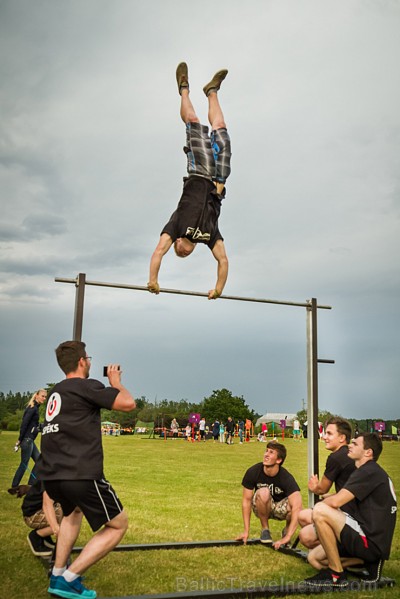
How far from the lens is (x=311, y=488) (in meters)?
5.12

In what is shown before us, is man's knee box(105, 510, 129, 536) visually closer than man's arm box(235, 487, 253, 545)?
Yes

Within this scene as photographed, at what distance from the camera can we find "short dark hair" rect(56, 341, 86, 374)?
399 cm

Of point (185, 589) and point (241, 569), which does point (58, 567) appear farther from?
point (241, 569)

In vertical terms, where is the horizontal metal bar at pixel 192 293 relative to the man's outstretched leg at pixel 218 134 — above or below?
below

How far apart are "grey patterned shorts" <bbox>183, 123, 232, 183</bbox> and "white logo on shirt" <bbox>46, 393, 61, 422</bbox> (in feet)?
9.15

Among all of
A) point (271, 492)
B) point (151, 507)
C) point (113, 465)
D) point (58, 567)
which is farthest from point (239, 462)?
point (58, 567)

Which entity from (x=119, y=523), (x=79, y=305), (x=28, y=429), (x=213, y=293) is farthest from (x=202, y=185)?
(x=28, y=429)

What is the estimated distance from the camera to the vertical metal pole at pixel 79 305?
5.00 metres

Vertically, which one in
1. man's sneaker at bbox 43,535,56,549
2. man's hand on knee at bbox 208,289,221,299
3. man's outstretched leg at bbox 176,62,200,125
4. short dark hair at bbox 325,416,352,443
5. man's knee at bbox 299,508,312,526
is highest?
man's outstretched leg at bbox 176,62,200,125

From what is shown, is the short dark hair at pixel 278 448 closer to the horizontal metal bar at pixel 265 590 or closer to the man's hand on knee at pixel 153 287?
the horizontal metal bar at pixel 265 590

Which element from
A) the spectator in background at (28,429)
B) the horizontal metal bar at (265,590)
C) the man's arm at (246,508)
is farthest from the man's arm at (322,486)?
the spectator in background at (28,429)

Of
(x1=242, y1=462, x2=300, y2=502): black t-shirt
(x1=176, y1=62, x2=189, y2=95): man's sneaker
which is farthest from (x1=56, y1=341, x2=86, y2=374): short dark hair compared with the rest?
(x1=176, y1=62, x2=189, y2=95): man's sneaker

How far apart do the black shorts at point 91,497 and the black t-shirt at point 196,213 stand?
256cm

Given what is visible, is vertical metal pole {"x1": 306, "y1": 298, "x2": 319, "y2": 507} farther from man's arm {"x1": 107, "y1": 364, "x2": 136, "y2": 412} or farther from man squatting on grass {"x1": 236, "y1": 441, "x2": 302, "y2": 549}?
man's arm {"x1": 107, "y1": 364, "x2": 136, "y2": 412}
